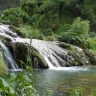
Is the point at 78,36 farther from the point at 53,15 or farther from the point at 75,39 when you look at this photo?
the point at 53,15

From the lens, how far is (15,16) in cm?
2967

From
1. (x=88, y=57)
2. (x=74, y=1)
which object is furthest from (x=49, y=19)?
(x=88, y=57)

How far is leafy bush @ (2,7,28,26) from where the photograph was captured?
2914 cm

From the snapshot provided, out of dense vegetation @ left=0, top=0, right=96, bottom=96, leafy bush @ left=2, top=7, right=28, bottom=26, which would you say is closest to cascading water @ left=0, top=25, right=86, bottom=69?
dense vegetation @ left=0, top=0, right=96, bottom=96

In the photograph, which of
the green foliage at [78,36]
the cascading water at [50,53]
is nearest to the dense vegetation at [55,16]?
the green foliage at [78,36]

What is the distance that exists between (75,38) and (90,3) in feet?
26.0

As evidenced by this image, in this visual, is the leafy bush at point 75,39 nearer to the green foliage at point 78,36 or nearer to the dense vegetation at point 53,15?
the green foliage at point 78,36

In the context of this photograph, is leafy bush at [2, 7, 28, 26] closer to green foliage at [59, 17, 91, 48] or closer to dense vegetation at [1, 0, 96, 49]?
dense vegetation at [1, 0, 96, 49]

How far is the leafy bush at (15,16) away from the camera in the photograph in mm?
29141

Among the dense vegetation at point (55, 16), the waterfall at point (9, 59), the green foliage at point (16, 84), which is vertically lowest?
the green foliage at point (16, 84)

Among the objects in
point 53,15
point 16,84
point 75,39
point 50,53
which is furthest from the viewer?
point 53,15

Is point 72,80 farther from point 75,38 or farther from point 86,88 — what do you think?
point 75,38

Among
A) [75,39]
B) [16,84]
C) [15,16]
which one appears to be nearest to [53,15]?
[15,16]

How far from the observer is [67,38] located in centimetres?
2266
